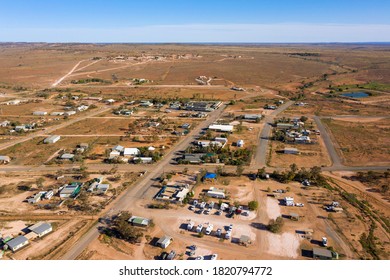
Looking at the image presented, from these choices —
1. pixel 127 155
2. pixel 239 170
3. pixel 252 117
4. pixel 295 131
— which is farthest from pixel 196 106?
pixel 239 170

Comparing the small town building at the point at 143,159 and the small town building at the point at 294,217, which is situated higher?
the small town building at the point at 143,159

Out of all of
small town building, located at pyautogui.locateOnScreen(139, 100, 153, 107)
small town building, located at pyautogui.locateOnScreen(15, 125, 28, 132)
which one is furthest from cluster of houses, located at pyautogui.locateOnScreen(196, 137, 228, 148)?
small town building, located at pyautogui.locateOnScreen(15, 125, 28, 132)

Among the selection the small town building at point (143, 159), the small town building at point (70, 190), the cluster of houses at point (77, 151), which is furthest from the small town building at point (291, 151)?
the cluster of houses at point (77, 151)

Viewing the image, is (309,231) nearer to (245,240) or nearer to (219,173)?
(245,240)

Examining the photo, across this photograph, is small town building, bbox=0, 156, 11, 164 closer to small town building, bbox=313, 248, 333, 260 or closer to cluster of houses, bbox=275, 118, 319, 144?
small town building, bbox=313, 248, 333, 260

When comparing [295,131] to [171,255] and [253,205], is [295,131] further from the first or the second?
[171,255]

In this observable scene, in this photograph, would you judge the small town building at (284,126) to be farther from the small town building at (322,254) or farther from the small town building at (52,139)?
the small town building at (52,139)
